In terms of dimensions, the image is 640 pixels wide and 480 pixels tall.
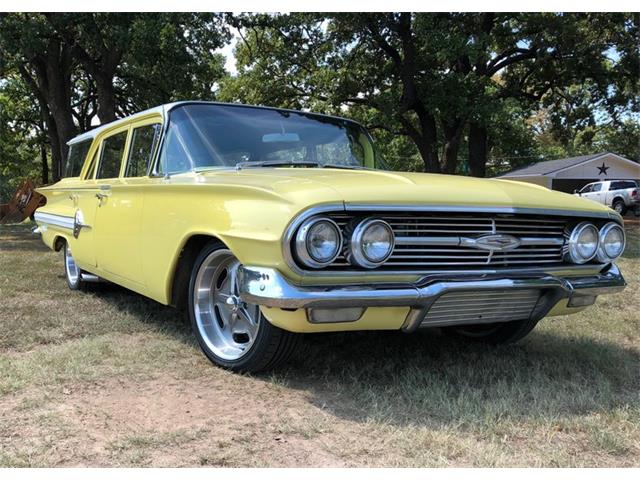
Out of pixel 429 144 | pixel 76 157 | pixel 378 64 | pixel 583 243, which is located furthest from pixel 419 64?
pixel 583 243

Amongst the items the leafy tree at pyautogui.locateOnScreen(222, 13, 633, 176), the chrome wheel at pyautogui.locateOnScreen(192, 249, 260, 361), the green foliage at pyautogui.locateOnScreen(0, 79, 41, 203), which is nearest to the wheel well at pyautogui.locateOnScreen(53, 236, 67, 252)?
the chrome wheel at pyautogui.locateOnScreen(192, 249, 260, 361)

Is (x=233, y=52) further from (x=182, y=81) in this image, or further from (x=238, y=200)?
(x=238, y=200)

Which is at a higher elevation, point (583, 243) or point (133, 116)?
point (133, 116)

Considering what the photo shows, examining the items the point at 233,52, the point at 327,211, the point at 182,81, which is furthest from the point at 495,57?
the point at 327,211

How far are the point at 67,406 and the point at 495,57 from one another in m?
18.8

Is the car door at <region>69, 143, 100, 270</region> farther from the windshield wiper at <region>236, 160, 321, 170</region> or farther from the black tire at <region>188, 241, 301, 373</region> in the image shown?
the black tire at <region>188, 241, 301, 373</region>

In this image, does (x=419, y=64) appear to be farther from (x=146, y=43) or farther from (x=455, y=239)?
(x=455, y=239)

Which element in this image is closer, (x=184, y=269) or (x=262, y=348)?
(x=262, y=348)

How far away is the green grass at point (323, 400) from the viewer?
245 cm

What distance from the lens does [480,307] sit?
3.10 metres

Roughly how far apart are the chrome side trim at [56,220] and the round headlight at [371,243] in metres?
3.67

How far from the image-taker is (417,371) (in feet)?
11.2

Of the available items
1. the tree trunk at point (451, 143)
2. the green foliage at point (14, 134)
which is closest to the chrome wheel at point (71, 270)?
the tree trunk at point (451, 143)

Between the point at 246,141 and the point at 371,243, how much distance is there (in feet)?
5.19
